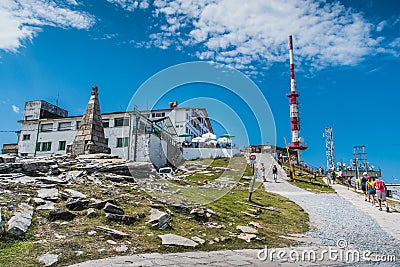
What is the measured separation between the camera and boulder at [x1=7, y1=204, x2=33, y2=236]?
6309 mm

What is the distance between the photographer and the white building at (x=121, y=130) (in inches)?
1217

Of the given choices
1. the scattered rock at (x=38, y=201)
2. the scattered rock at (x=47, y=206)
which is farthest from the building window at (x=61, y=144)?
the scattered rock at (x=47, y=206)

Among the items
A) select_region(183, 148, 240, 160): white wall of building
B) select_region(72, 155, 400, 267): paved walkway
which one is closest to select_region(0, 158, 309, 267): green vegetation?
select_region(72, 155, 400, 267): paved walkway

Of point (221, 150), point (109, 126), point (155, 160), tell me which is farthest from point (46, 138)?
point (221, 150)

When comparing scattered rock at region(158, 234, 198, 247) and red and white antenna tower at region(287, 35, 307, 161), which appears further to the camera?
red and white antenna tower at region(287, 35, 307, 161)

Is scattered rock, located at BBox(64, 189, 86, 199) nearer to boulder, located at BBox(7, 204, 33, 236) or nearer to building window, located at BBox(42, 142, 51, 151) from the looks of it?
boulder, located at BBox(7, 204, 33, 236)

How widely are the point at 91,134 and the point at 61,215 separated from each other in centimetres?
1393

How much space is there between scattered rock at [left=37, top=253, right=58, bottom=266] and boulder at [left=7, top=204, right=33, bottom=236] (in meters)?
1.18

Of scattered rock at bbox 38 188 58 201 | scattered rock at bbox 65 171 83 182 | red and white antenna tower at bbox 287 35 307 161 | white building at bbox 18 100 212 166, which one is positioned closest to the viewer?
scattered rock at bbox 38 188 58 201

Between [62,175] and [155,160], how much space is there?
59.9ft

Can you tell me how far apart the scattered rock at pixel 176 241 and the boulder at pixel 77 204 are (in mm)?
2711

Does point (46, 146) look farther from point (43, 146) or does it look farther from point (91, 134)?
point (91, 134)

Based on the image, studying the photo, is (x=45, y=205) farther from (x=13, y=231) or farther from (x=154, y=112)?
(x=154, y=112)

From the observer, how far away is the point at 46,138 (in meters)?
44.6
